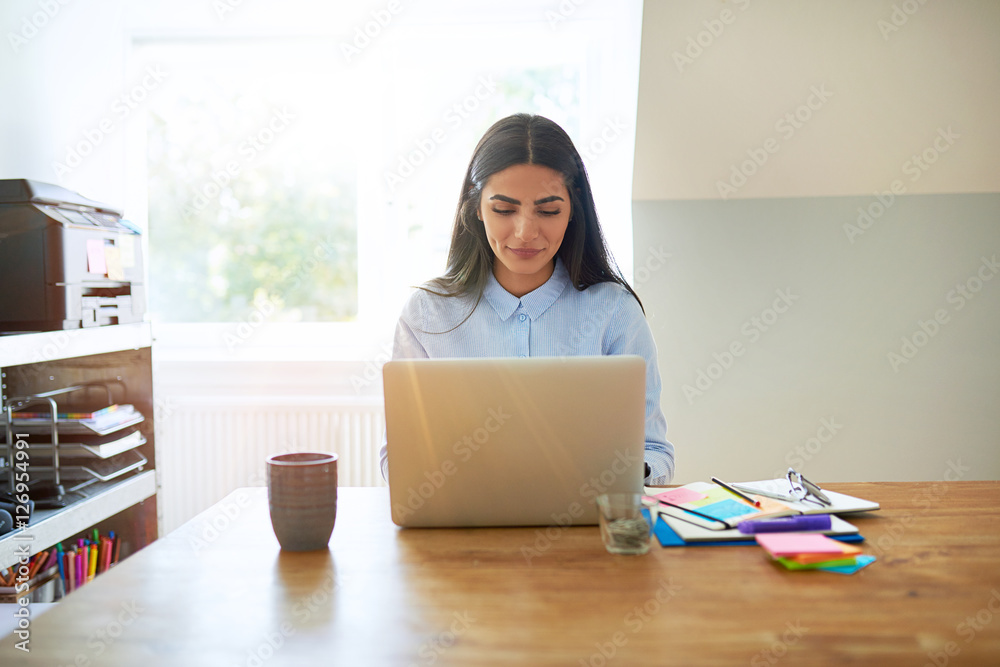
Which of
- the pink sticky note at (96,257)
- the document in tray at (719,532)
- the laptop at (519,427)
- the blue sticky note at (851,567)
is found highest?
the pink sticky note at (96,257)

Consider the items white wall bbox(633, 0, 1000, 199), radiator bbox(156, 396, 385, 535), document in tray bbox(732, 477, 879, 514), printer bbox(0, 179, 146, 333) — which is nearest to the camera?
document in tray bbox(732, 477, 879, 514)

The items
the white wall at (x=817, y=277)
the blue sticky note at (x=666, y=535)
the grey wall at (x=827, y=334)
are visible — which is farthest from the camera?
the grey wall at (x=827, y=334)

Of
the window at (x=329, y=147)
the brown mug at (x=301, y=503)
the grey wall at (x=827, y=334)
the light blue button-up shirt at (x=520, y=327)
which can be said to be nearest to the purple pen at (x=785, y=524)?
the brown mug at (x=301, y=503)

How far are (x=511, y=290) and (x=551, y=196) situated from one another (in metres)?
0.26

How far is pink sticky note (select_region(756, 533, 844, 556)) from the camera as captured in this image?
0.93 metres

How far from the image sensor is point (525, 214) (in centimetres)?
166

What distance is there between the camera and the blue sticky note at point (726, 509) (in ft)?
3.57

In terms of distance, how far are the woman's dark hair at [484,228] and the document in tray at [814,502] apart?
667 millimetres

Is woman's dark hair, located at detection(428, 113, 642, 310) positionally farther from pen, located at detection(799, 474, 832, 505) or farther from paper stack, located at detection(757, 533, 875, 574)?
paper stack, located at detection(757, 533, 875, 574)

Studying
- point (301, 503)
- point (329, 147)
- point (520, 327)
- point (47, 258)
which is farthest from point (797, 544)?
point (329, 147)

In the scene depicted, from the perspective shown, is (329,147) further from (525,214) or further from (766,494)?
(766,494)

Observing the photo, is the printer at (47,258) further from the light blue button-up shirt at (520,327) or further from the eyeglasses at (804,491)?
the eyeglasses at (804,491)

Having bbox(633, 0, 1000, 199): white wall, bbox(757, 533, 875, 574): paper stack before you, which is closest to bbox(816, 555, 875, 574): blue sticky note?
bbox(757, 533, 875, 574): paper stack

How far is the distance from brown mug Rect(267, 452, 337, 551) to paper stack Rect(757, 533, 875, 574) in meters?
0.55
